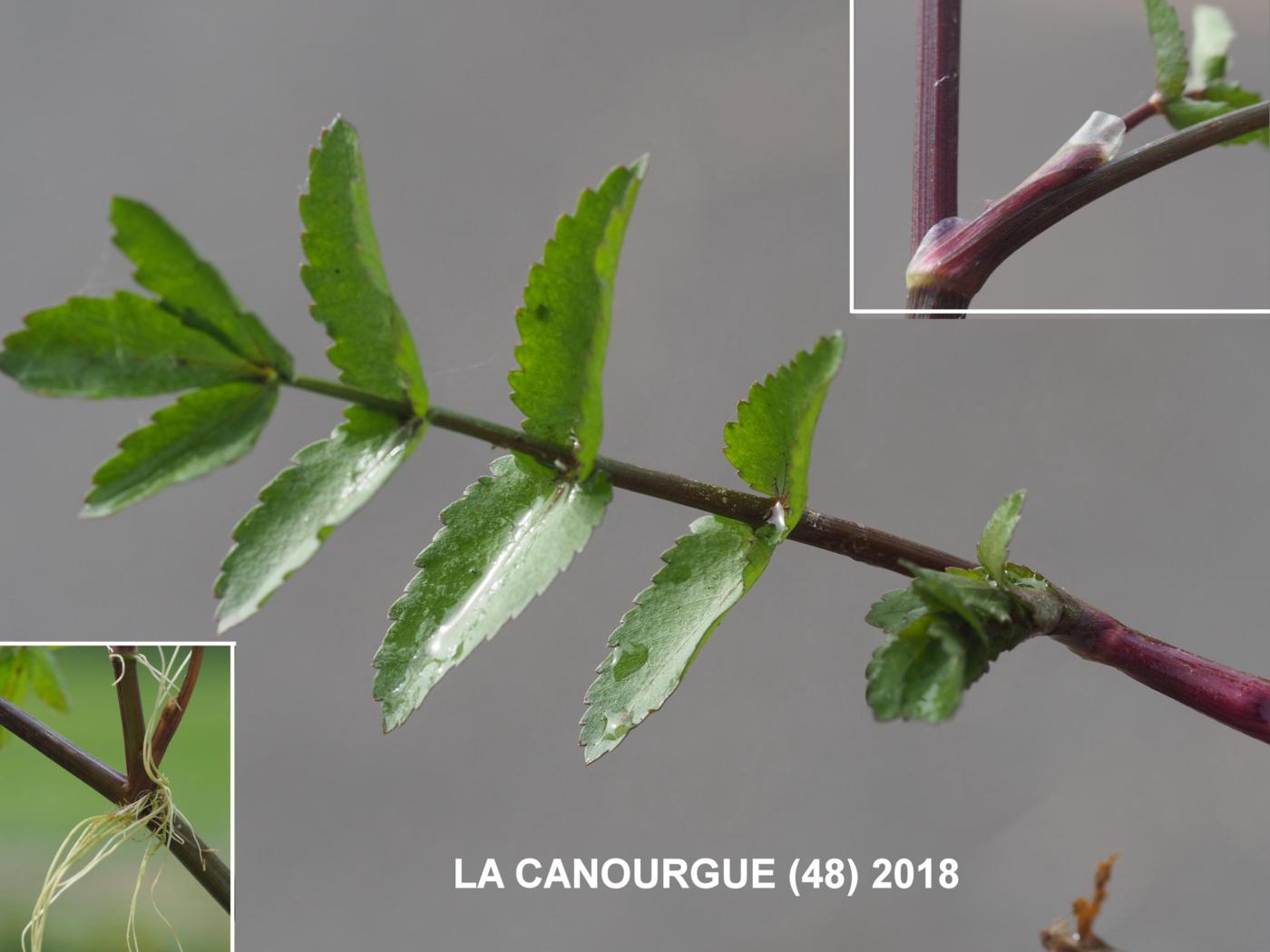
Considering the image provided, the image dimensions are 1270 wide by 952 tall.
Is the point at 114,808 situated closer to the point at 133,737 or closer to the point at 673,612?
the point at 133,737

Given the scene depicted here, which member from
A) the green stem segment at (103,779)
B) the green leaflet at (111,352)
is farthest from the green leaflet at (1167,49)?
the green stem segment at (103,779)

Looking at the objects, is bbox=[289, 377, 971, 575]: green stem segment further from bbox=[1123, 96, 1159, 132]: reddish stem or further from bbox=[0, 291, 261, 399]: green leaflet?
bbox=[1123, 96, 1159, 132]: reddish stem

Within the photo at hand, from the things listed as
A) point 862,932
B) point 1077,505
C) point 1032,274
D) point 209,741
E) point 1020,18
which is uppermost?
point 1020,18

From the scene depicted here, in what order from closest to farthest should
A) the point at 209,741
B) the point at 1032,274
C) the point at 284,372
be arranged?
the point at 284,372 < the point at 209,741 < the point at 1032,274

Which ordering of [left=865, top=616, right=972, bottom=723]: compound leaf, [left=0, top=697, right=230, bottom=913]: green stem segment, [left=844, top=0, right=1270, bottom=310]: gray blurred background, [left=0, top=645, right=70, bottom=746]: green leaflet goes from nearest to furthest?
[left=865, top=616, right=972, bottom=723]: compound leaf
[left=0, top=697, right=230, bottom=913]: green stem segment
[left=0, top=645, right=70, bottom=746]: green leaflet
[left=844, top=0, right=1270, bottom=310]: gray blurred background

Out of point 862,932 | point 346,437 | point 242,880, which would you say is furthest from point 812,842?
point 346,437

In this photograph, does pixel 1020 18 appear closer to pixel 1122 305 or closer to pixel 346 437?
pixel 1122 305

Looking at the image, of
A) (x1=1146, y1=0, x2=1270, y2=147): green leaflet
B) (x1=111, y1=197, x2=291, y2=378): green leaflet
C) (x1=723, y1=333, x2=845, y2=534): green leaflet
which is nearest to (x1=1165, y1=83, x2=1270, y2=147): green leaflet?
(x1=1146, y1=0, x2=1270, y2=147): green leaflet
